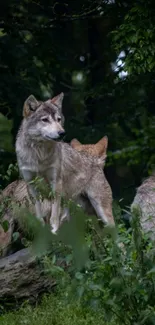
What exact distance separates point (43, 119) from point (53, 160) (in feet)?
1.49

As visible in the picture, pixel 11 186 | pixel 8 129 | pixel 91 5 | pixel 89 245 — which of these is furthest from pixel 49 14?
pixel 89 245

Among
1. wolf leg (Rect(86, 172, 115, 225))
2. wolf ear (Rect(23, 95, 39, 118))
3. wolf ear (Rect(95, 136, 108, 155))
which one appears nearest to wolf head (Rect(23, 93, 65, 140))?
wolf ear (Rect(23, 95, 39, 118))

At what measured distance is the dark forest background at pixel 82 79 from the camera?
1808 centimetres

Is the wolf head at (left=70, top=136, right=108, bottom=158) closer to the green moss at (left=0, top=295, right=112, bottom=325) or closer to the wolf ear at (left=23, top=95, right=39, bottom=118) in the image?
the wolf ear at (left=23, top=95, right=39, bottom=118)

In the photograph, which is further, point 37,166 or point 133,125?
point 133,125

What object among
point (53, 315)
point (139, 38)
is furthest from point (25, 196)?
point (139, 38)

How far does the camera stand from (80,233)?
8109 millimetres

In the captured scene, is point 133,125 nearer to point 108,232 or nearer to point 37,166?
point 37,166

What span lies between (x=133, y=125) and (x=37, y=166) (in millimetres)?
7378

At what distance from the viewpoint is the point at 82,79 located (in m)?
21.0

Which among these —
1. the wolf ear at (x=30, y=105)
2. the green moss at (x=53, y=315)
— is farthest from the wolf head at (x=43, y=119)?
the green moss at (x=53, y=315)

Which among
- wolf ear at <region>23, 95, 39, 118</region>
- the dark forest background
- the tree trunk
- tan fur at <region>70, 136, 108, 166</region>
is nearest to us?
the tree trunk

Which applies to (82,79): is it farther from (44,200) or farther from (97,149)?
(44,200)

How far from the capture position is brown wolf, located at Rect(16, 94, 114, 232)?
Result: 40.4 ft
